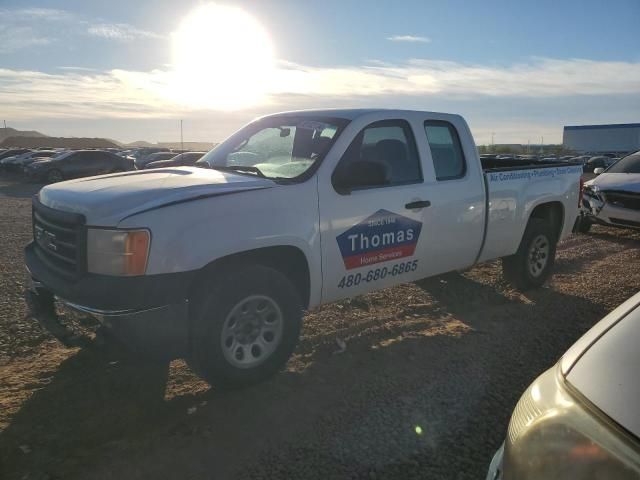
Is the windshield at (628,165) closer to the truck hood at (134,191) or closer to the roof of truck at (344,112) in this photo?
the roof of truck at (344,112)

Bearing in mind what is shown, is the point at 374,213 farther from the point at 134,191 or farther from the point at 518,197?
the point at 518,197

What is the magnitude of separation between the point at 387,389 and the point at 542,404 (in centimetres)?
225

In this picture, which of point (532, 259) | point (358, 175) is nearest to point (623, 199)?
point (532, 259)

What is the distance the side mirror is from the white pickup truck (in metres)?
0.01

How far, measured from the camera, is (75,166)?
23953 millimetres

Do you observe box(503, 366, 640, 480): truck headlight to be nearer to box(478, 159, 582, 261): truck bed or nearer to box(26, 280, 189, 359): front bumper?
box(26, 280, 189, 359): front bumper

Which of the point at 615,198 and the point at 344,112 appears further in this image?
the point at 615,198

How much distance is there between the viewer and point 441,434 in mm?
3121

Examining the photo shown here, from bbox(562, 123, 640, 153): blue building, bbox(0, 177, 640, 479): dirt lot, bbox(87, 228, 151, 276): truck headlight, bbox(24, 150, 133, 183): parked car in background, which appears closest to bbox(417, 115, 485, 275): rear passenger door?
bbox(0, 177, 640, 479): dirt lot

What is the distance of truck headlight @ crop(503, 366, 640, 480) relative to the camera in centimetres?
122

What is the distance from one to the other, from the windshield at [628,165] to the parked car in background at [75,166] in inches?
787

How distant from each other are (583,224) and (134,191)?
9612mm

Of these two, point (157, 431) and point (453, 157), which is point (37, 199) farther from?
point (453, 157)

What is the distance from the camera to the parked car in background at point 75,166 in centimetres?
2383
